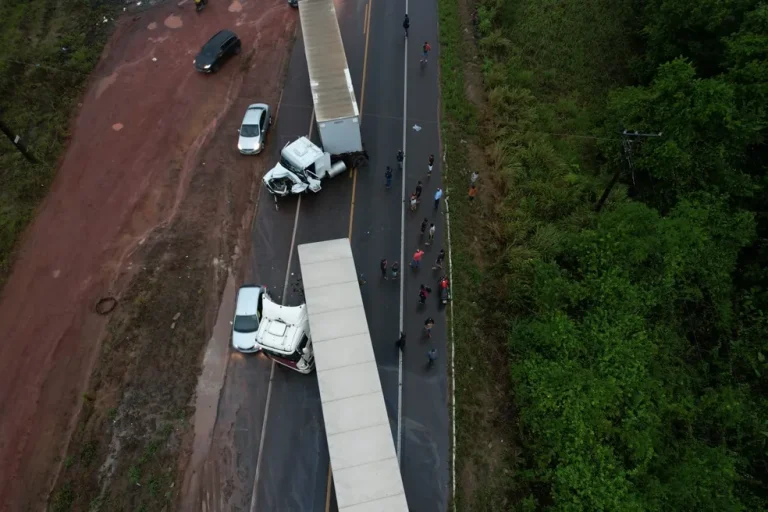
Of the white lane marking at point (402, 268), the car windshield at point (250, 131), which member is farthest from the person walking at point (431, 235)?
the car windshield at point (250, 131)

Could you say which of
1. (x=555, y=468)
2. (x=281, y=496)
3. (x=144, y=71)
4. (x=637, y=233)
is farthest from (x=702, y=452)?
(x=144, y=71)

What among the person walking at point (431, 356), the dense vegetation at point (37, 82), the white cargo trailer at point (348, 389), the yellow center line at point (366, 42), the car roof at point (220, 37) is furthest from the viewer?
the car roof at point (220, 37)

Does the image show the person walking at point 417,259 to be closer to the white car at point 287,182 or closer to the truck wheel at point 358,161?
the truck wheel at point 358,161

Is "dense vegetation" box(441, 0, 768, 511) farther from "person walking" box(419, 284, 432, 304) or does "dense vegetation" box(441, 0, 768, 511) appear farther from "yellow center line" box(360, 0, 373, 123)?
"yellow center line" box(360, 0, 373, 123)

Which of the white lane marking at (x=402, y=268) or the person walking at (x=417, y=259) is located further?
the person walking at (x=417, y=259)

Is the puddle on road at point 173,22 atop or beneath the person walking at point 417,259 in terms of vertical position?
atop

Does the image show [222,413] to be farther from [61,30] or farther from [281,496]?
[61,30]

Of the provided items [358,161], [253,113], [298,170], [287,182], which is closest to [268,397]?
[287,182]

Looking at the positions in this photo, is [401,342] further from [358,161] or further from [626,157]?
[626,157]
